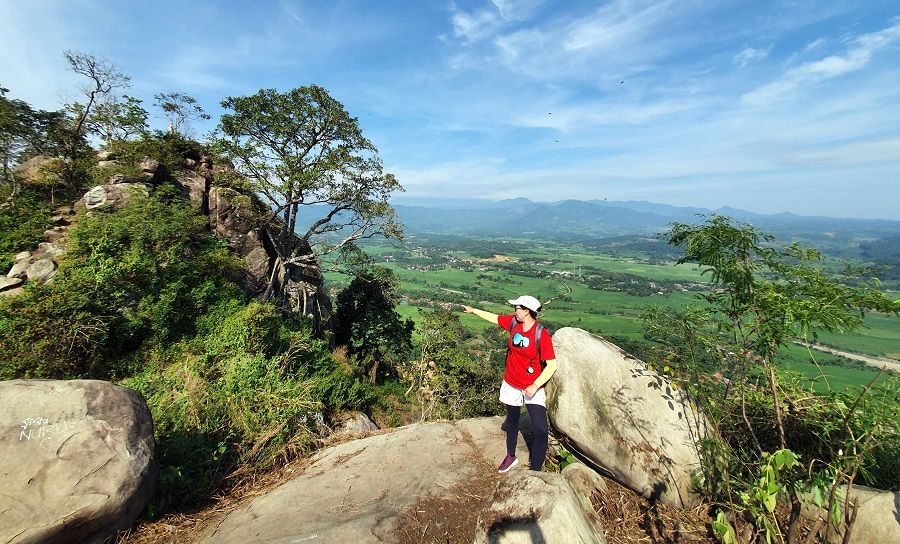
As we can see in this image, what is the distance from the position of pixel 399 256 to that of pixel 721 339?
124630 millimetres

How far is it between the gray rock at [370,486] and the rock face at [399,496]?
0.04 ft

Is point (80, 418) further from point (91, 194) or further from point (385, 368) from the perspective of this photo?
point (385, 368)

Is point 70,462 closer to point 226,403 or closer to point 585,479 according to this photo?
point 226,403

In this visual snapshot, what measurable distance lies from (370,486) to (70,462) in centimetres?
313

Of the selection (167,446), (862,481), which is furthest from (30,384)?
(862,481)

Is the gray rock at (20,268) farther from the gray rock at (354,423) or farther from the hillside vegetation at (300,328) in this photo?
the gray rock at (354,423)

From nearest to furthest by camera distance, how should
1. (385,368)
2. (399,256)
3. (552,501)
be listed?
1. (552,501)
2. (385,368)
3. (399,256)

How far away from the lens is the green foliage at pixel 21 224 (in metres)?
9.12

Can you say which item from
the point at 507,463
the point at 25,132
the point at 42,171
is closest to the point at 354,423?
the point at 507,463

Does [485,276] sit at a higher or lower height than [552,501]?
lower

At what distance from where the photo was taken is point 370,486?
4.91 metres

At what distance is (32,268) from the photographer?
8727mm

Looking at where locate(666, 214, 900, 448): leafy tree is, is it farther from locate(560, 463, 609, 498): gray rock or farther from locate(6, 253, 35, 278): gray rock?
locate(6, 253, 35, 278): gray rock

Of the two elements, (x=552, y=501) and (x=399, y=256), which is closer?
(x=552, y=501)
